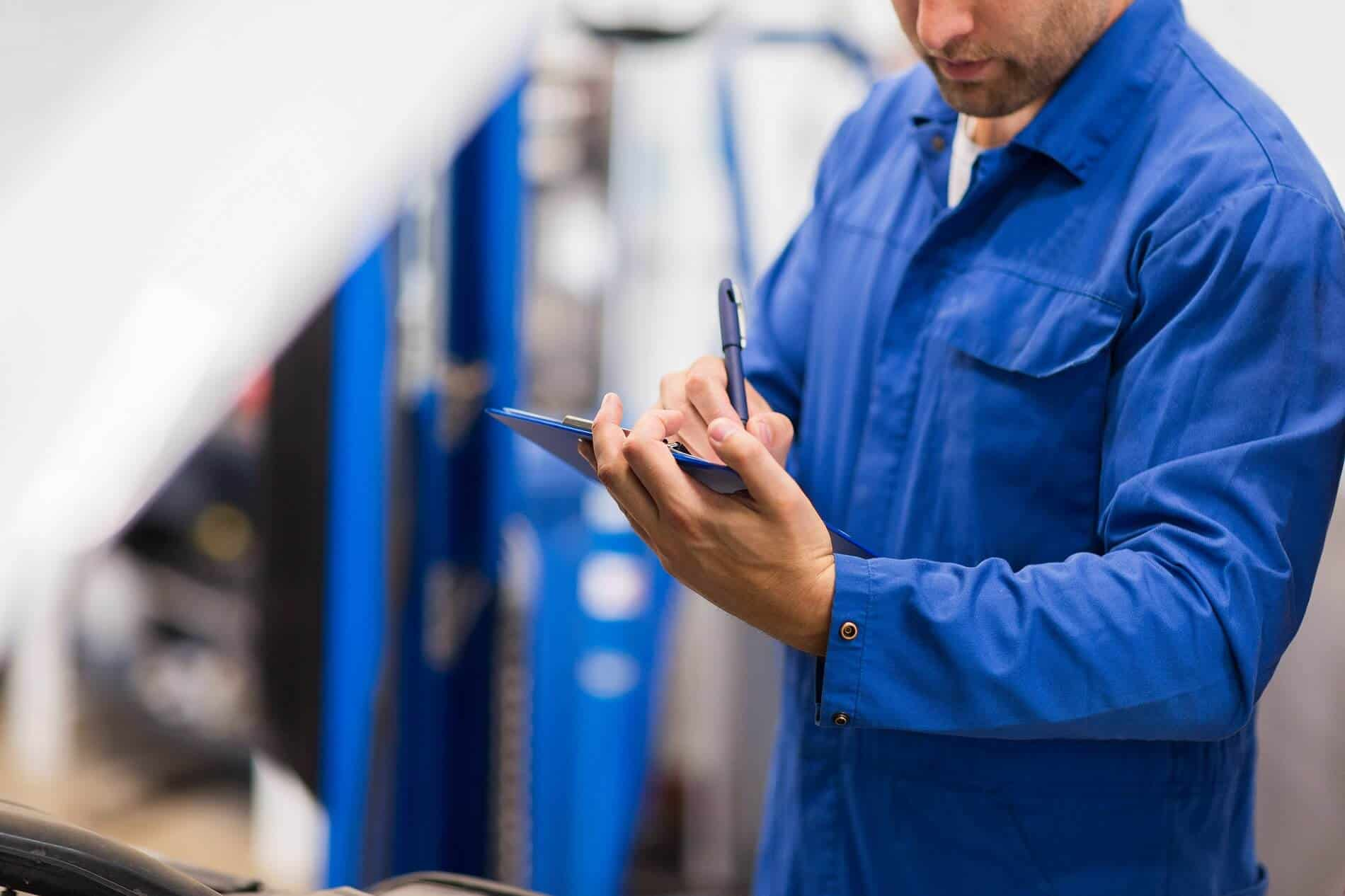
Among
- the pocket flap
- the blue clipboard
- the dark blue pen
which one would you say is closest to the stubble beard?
the pocket flap

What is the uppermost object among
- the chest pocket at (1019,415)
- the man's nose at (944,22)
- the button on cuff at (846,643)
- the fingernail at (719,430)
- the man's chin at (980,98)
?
the man's nose at (944,22)

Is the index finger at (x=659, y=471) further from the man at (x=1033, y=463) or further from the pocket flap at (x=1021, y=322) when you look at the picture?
the pocket flap at (x=1021, y=322)

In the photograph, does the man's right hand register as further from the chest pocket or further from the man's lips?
the man's lips

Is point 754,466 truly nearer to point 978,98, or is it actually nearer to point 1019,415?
point 1019,415

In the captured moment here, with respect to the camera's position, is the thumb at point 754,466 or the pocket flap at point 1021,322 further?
the pocket flap at point 1021,322

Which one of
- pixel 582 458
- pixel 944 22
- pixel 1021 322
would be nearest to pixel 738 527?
pixel 582 458

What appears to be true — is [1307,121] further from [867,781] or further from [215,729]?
[215,729]

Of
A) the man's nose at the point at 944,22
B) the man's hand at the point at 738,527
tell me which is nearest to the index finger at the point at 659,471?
the man's hand at the point at 738,527

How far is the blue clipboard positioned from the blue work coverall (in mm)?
68

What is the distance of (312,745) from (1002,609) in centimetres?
201

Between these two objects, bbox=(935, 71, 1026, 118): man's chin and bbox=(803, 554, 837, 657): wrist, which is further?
bbox=(935, 71, 1026, 118): man's chin

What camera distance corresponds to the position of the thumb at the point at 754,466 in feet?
3.02

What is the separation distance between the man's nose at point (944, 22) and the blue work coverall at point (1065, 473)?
10 cm

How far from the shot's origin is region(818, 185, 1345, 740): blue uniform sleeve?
0.95m
